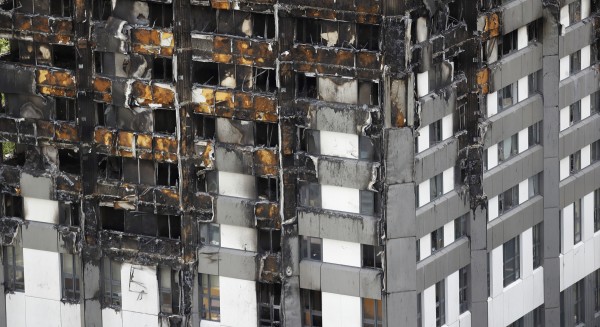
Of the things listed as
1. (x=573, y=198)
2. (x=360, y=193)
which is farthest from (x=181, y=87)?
(x=573, y=198)

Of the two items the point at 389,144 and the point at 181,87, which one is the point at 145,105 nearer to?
the point at 181,87

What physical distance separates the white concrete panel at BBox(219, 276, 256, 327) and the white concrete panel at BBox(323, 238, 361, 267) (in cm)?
481

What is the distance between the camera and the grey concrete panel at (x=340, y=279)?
142625mm

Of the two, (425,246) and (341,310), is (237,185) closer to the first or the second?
(341,310)

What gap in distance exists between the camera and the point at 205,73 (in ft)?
474

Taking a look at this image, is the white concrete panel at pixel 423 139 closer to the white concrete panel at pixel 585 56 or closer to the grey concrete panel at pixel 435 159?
the grey concrete panel at pixel 435 159

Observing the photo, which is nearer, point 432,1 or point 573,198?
point 432,1

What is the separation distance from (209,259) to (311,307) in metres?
6.22

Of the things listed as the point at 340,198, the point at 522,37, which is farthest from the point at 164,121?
the point at 522,37

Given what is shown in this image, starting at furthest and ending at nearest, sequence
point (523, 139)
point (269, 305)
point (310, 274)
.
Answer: point (523, 139) < point (269, 305) < point (310, 274)

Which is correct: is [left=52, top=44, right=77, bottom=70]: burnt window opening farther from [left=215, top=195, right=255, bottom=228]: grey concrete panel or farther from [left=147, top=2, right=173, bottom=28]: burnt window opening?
[left=215, top=195, right=255, bottom=228]: grey concrete panel

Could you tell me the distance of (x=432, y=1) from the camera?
14100 cm

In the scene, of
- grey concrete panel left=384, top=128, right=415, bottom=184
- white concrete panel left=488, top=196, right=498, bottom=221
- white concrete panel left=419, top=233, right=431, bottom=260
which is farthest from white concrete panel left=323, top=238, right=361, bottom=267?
white concrete panel left=488, top=196, right=498, bottom=221

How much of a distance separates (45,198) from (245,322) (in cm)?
1350
